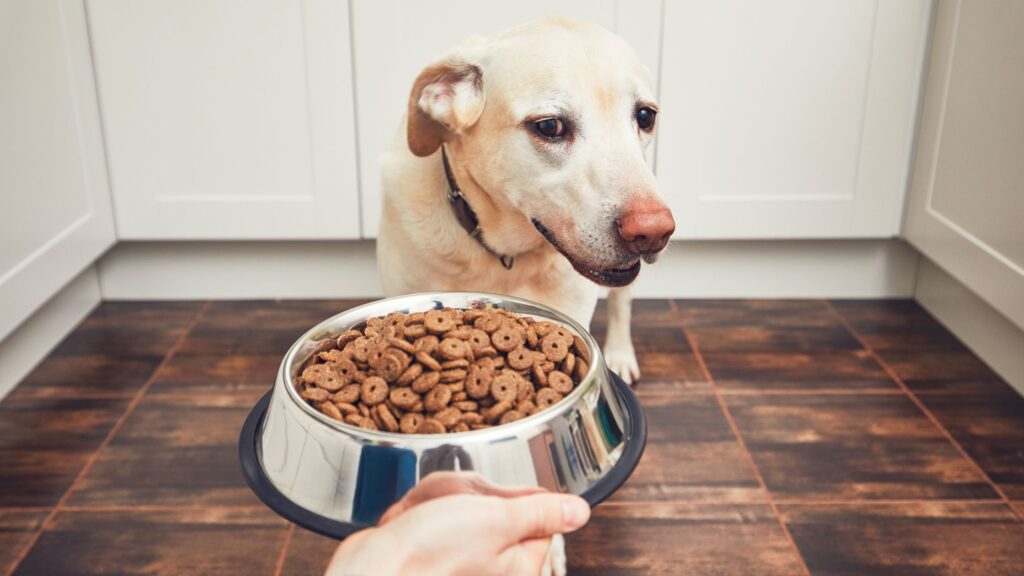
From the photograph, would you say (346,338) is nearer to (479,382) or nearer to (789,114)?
(479,382)

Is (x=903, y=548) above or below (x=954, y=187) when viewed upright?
below

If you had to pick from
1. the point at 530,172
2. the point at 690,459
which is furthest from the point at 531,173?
the point at 690,459

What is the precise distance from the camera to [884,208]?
2410 millimetres

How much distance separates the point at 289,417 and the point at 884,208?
2.05 m

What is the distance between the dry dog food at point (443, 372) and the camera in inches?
35.4

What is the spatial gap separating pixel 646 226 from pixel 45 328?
5.71ft

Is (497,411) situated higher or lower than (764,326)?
higher

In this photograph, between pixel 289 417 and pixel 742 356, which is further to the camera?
pixel 742 356

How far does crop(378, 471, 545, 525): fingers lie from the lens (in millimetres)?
806

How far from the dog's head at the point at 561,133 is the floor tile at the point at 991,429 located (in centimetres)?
95

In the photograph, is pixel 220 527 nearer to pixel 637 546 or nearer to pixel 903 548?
pixel 637 546

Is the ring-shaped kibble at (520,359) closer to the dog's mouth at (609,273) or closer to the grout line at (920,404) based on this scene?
the dog's mouth at (609,273)

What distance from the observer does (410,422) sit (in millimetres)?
896

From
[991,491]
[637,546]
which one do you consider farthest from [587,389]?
[991,491]
